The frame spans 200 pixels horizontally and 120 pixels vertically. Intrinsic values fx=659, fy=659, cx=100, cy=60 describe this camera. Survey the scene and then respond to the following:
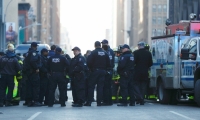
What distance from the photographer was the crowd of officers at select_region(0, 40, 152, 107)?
21.2 metres

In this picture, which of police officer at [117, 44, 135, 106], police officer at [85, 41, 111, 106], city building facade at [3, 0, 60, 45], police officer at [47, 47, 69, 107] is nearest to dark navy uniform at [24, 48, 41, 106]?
police officer at [47, 47, 69, 107]

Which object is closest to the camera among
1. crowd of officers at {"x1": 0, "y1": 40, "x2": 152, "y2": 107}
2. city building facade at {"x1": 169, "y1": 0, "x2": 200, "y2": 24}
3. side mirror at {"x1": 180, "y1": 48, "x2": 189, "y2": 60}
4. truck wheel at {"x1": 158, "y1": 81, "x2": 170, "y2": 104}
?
side mirror at {"x1": 180, "y1": 48, "x2": 189, "y2": 60}

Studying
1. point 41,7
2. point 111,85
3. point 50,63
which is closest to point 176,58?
point 111,85

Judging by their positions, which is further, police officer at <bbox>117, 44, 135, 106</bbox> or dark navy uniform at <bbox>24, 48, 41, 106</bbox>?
dark navy uniform at <bbox>24, 48, 41, 106</bbox>

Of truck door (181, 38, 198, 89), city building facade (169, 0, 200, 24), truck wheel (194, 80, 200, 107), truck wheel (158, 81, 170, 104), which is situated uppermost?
city building facade (169, 0, 200, 24)

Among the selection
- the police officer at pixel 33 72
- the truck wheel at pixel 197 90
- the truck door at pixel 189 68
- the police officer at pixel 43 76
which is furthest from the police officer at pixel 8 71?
the truck wheel at pixel 197 90

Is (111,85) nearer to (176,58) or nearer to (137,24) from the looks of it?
(176,58)

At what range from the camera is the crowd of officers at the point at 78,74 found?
21.2 meters

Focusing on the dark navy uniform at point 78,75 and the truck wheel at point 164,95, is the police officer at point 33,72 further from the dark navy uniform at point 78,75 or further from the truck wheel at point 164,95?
the truck wheel at point 164,95

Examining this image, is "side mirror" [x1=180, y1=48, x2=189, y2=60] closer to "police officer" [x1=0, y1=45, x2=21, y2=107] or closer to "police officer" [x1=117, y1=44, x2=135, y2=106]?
"police officer" [x1=117, y1=44, x2=135, y2=106]

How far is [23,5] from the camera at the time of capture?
458ft

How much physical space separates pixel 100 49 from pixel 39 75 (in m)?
2.64

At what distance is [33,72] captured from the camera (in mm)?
21750

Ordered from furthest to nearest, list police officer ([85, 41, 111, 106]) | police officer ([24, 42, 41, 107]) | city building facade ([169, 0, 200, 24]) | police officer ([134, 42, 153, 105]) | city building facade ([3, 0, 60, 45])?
1. city building facade ([3, 0, 60, 45])
2. city building facade ([169, 0, 200, 24])
3. police officer ([134, 42, 153, 105])
4. police officer ([24, 42, 41, 107])
5. police officer ([85, 41, 111, 106])
